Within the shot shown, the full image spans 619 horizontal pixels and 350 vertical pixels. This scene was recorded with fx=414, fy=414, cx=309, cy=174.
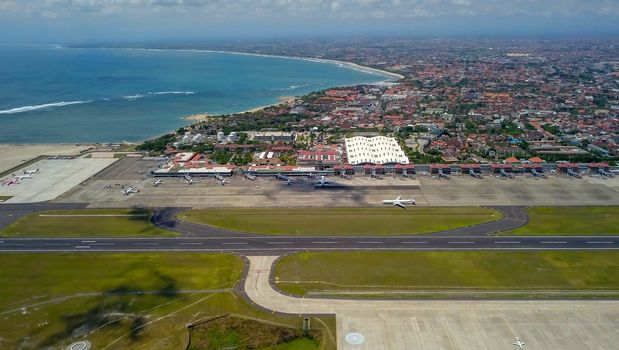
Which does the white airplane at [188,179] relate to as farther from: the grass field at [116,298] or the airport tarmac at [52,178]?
the grass field at [116,298]

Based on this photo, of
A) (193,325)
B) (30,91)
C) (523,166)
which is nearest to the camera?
(193,325)

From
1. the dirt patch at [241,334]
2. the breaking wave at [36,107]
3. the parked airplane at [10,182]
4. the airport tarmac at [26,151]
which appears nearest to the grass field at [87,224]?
the parked airplane at [10,182]

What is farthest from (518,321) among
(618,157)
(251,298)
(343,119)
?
(343,119)

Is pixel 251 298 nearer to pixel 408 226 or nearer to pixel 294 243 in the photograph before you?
pixel 294 243

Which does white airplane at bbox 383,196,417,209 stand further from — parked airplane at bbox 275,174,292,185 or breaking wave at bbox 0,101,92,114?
breaking wave at bbox 0,101,92,114

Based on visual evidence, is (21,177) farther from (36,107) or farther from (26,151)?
(36,107)

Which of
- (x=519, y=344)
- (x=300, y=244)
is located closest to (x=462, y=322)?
(x=519, y=344)

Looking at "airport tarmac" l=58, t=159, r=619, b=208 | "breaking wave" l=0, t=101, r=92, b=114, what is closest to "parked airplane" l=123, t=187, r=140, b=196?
"airport tarmac" l=58, t=159, r=619, b=208

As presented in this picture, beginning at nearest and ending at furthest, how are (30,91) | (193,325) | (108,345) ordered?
1. (108,345)
2. (193,325)
3. (30,91)
